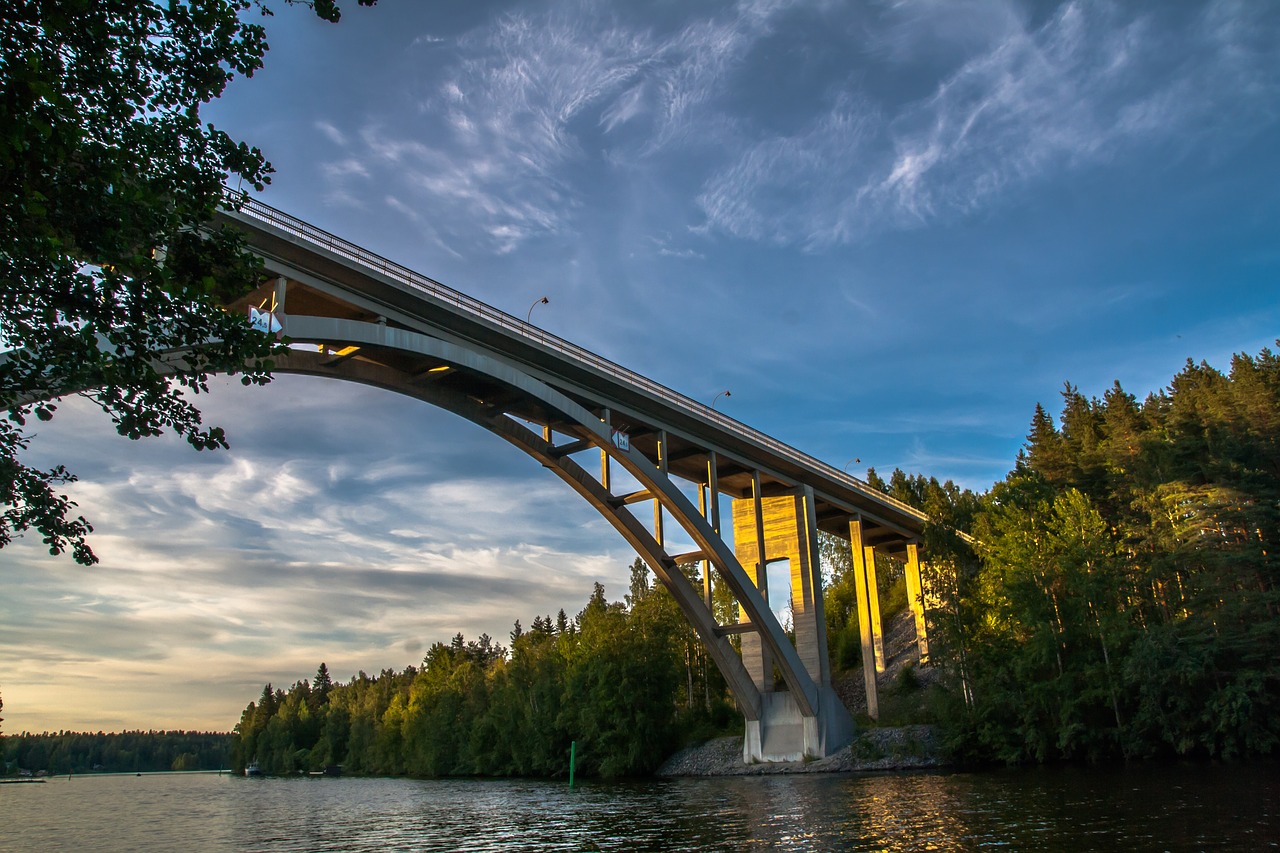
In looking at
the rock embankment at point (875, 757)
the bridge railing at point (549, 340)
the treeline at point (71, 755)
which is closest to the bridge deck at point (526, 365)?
the bridge railing at point (549, 340)

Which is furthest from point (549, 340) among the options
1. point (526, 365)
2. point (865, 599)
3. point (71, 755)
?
point (71, 755)

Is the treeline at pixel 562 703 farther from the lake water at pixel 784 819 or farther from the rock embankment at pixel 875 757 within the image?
the lake water at pixel 784 819

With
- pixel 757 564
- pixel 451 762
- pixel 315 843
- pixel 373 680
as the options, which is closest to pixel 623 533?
pixel 757 564

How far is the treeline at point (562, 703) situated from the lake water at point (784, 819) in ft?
43.9

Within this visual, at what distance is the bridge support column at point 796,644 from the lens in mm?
37469

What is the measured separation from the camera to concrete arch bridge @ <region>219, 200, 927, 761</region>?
2323 centimetres

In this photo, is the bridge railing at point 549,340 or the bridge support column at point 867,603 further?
the bridge support column at point 867,603

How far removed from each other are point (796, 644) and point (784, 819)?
21.3m

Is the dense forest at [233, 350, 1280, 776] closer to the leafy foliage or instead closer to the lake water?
the lake water

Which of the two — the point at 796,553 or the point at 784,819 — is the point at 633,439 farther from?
the point at 784,819

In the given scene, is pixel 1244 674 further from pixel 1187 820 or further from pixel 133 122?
pixel 133 122

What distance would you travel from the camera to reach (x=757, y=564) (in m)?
37.9

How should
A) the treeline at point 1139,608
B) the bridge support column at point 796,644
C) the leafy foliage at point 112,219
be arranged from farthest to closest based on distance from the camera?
the bridge support column at point 796,644 → the treeline at point 1139,608 → the leafy foliage at point 112,219

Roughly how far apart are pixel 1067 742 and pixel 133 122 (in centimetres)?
3559
